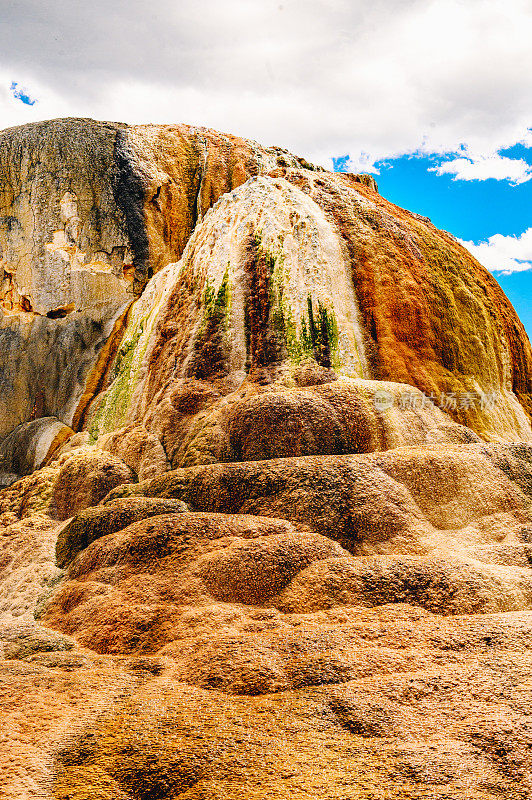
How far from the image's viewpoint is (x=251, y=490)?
5.76m

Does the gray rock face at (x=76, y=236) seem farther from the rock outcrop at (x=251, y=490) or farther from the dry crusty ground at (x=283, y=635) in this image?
the dry crusty ground at (x=283, y=635)

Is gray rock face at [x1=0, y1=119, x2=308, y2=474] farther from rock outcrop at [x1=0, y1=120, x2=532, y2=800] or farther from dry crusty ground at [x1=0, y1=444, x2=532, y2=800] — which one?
dry crusty ground at [x1=0, y1=444, x2=532, y2=800]

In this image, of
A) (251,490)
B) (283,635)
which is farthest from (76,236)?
(283,635)

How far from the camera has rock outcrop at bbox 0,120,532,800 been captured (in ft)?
11.1

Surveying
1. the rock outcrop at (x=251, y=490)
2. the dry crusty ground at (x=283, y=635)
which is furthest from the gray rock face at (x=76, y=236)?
the dry crusty ground at (x=283, y=635)

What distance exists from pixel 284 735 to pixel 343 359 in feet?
17.7

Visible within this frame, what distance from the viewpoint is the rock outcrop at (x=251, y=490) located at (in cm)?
338

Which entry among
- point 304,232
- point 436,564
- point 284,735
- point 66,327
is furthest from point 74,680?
point 66,327

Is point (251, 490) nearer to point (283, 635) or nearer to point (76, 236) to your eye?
point (283, 635)

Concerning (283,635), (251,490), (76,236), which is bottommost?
(283,635)

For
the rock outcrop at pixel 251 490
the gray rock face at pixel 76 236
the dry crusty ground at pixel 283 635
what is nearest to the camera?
the dry crusty ground at pixel 283 635

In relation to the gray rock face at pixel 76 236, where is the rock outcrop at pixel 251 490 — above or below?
below

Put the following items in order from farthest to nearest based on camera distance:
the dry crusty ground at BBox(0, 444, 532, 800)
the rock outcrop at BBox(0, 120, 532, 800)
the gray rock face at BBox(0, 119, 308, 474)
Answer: the gray rock face at BBox(0, 119, 308, 474) < the rock outcrop at BBox(0, 120, 532, 800) < the dry crusty ground at BBox(0, 444, 532, 800)

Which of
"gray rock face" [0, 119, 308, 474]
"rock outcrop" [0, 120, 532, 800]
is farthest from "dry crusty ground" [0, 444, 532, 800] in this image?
"gray rock face" [0, 119, 308, 474]
